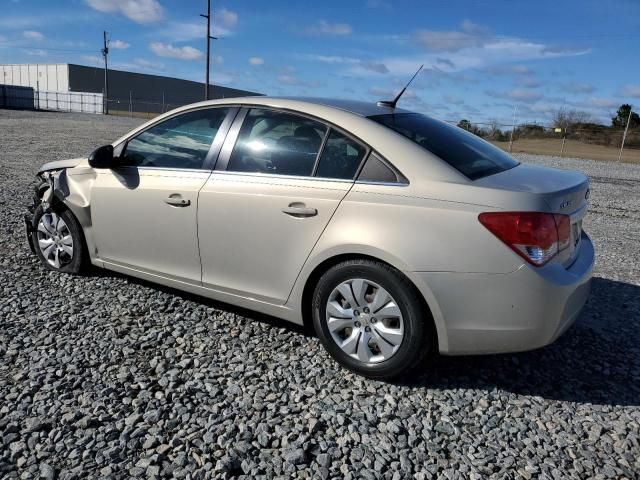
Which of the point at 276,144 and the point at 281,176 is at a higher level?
the point at 276,144

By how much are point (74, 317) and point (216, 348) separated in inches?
46.6

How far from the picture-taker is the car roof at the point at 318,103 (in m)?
3.68

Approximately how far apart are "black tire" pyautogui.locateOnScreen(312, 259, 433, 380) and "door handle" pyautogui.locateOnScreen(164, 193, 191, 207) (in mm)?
1179

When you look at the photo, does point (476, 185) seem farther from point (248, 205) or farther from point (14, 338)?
point (14, 338)

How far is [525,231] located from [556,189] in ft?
1.45

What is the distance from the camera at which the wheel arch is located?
3059 mm

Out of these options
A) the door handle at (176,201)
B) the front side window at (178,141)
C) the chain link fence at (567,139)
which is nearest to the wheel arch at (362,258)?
the door handle at (176,201)

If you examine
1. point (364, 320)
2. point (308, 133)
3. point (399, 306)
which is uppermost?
point (308, 133)

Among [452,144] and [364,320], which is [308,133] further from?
[364,320]

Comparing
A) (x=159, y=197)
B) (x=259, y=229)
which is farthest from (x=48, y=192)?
(x=259, y=229)

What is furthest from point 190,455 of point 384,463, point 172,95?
point 172,95

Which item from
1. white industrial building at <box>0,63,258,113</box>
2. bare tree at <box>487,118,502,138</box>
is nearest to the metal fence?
white industrial building at <box>0,63,258,113</box>

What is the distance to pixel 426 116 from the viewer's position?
412 cm

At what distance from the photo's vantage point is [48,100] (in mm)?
55375
